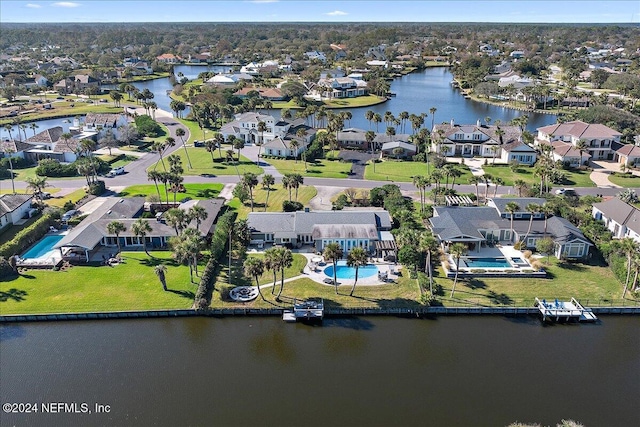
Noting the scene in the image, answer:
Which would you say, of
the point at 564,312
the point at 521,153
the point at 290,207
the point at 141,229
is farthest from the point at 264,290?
the point at 521,153

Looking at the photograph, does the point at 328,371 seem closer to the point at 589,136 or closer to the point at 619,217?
the point at 619,217

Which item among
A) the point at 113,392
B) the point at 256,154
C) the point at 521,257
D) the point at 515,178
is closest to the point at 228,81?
the point at 256,154

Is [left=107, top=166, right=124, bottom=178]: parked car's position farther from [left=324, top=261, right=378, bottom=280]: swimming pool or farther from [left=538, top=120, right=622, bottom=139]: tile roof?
[left=538, top=120, right=622, bottom=139]: tile roof

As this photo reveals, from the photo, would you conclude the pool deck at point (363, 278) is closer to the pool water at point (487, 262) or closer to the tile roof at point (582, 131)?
the pool water at point (487, 262)

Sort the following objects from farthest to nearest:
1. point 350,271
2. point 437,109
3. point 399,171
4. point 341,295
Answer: point 437,109, point 399,171, point 350,271, point 341,295

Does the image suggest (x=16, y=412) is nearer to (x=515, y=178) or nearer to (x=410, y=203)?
(x=410, y=203)

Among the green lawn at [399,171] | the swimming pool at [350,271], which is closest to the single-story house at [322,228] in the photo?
the swimming pool at [350,271]
